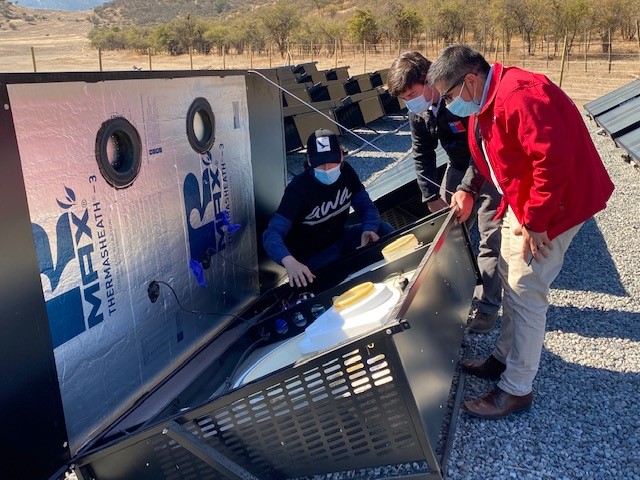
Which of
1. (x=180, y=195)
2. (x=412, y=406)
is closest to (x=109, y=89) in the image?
(x=180, y=195)

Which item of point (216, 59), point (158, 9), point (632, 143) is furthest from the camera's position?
point (158, 9)

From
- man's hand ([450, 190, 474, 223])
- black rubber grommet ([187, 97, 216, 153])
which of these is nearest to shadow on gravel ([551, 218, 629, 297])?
man's hand ([450, 190, 474, 223])

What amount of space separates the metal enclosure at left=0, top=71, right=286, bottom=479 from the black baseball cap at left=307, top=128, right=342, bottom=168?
0.52 meters

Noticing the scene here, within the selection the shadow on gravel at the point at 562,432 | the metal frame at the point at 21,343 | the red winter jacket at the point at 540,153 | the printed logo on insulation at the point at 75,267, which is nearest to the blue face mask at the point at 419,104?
the red winter jacket at the point at 540,153

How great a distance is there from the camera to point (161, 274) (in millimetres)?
3090

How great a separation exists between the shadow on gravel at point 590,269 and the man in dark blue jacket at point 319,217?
179cm

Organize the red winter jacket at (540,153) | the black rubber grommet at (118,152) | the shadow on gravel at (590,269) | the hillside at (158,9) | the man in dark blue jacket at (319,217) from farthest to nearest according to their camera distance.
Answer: the hillside at (158,9), the shadow on gravel at (590,269), the man in dark blue jacket at (319,217), the black rubber grommet at (118,152), the red winter jacket at (540,153)

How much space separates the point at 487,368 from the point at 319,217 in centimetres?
137

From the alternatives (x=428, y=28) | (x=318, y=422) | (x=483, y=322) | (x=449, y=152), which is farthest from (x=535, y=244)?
(x=428, y=28)

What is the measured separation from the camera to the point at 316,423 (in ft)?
7.54

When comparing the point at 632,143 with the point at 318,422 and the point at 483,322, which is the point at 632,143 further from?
the point at 318,422

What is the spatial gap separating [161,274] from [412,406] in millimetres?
1496

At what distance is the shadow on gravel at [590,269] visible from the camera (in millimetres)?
4895

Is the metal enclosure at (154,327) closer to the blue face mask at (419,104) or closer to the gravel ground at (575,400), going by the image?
the gravel ground at (575,400)
